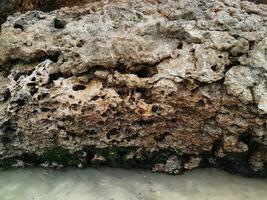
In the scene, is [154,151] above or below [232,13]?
below

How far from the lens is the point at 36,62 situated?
5.80 m

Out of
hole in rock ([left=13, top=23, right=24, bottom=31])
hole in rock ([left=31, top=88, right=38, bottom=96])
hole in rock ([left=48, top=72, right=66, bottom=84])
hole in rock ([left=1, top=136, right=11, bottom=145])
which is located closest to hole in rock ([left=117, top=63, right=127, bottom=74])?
hole in rock ([left=48, top=72, right=66, bottom=84])

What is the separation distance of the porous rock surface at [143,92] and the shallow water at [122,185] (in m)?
0.12

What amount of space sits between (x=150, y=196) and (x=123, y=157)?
0.60 meters

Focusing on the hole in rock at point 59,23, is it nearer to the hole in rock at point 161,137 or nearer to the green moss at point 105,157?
the green moss at point 105,157

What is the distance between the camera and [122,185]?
5.49 m

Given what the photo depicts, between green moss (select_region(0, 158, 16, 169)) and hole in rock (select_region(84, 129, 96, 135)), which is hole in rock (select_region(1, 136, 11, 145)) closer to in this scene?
green moss (select_region(0, 158, 16, 169))

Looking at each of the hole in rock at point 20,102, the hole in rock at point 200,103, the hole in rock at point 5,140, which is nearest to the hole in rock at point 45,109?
the hole in rock at point 20,102

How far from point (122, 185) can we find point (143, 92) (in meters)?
1.10

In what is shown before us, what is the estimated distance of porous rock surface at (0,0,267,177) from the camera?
5312 mm

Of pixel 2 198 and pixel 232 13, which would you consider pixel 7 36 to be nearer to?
pixel 2 198

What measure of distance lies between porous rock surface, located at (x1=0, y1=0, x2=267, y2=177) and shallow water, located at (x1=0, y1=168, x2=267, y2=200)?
121mm

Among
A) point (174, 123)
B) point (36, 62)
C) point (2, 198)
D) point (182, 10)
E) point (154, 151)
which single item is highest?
point (182, 10)

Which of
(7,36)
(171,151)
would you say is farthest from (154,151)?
(7,36)
